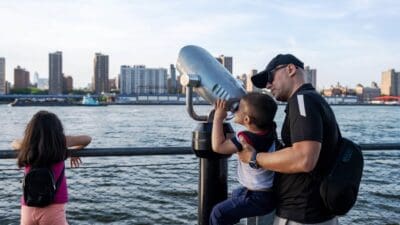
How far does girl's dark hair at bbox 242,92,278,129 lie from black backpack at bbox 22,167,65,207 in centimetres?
108

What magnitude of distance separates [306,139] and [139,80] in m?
146

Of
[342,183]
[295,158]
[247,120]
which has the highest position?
[247,120]

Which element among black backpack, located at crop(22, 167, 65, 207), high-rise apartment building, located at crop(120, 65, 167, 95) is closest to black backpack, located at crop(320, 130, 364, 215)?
black backpack, located at crop(22, 167, 65, 207)

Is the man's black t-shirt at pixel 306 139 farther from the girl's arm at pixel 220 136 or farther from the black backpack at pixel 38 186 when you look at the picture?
the black backpack at pixel 38 186

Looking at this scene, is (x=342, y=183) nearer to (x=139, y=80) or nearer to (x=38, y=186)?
(x=38, y=186)

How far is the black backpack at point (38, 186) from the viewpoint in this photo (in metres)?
2.70

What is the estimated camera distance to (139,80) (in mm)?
147125

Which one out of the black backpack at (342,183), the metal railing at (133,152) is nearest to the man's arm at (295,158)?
the black backpack at (342,183)

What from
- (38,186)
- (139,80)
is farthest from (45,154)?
(139,80)

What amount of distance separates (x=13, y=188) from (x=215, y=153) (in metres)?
10.2

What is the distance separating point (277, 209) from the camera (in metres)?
2.53

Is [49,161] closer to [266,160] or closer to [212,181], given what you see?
[212,181]

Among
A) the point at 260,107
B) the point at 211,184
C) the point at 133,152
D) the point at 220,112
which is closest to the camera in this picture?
the point at 260,107

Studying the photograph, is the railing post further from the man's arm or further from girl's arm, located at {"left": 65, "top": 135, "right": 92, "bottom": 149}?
girl's arm, located at {"left": 65, "top": 135, "right": 92, "bottom": 149}
